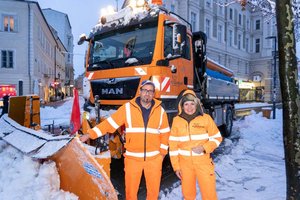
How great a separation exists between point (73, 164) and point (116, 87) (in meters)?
2.57

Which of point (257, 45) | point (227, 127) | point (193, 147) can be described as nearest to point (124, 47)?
point (193, 147)

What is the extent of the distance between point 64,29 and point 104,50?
192 ft

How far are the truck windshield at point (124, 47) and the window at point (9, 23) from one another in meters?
24.1

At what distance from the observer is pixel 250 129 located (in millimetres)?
13656

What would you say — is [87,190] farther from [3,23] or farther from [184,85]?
[3,23]

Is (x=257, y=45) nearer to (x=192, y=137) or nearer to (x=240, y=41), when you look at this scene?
(x=240, y=41)

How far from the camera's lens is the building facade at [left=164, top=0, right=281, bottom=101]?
38062mm

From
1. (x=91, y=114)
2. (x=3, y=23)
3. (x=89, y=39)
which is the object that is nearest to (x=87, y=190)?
(x=91, y=114)

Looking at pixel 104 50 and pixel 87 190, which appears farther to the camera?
pixel 104 50

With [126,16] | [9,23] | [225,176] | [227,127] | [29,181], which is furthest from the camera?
[9,23]

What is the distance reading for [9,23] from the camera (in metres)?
28.0

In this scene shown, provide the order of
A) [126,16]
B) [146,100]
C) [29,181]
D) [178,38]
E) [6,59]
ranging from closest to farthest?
[146,100], [29,181], [178,38], [126,16], [6,59]

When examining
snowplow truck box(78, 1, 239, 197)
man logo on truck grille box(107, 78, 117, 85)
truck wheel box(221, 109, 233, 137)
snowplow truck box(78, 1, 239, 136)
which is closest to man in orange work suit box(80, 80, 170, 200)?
snowplow truck box(78, 1, 239, 197)

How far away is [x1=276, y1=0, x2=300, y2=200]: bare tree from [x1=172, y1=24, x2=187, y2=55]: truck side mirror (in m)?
2.20
